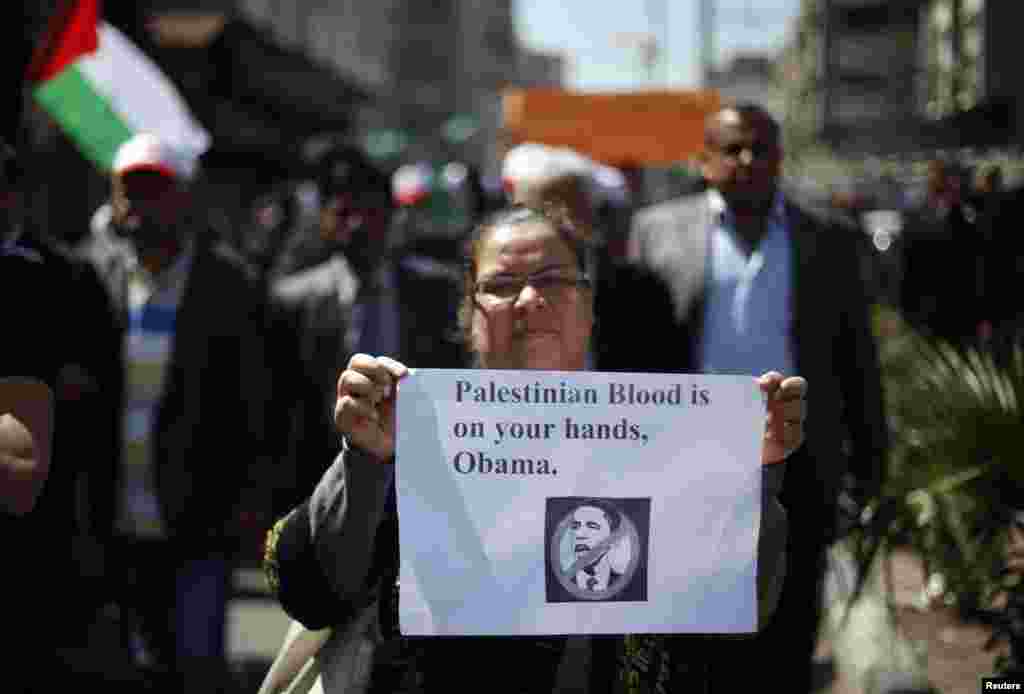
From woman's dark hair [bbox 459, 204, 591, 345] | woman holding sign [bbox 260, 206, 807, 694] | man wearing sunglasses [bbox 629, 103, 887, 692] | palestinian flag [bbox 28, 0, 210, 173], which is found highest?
palestinian flag [bbox 28, 0, 210, 173]

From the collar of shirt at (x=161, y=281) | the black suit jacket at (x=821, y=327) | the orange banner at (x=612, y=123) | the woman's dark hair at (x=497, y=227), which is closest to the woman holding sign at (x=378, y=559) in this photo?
the woman's dark hair at (x=497, y=227)

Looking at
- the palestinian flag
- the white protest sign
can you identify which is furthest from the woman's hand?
the palestinian flag

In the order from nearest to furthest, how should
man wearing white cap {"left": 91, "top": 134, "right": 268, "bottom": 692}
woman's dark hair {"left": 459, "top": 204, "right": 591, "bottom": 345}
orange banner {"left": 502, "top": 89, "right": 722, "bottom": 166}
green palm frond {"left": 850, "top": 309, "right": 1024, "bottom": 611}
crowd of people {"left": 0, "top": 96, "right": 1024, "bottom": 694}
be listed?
woman's dark hair {"left": 459, "top": 204, "right": 591, "bottom": 345} < crowd of people {"left": 0, "top": 96, "right": 1024, "bottom": 694} < green palm frond {"left": 850, "top": 309, "right": 1024, "bottom": 611} < man wearing white cap {"left": 91, "top": 134, "right": 268, "bottom": 692} < orange banner {"left": 502, "top": 89, "right": 722, "bottom": 166}

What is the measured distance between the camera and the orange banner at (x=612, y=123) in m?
17.8

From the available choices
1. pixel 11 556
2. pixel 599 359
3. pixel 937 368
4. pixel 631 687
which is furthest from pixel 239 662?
pixel 631 687

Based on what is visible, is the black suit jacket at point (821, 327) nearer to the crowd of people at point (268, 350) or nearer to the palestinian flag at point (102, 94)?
the crowd of people at point (268, 350)

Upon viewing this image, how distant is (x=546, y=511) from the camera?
259 centimetres

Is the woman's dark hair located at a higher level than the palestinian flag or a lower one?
lower

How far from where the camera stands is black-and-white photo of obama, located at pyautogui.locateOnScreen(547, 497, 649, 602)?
2588 millimetres

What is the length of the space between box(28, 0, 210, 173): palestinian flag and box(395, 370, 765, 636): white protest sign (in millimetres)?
5916

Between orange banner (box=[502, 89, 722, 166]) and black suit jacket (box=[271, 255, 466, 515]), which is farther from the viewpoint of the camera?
orange banner (box=[502, 89, 722, 166])

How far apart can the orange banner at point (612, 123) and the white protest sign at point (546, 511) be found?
1506cm

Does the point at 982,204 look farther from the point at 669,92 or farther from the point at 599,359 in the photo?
the point at 669,92

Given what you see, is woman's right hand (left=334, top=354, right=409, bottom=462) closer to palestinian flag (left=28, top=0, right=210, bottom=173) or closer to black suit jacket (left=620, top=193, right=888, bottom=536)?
black suit jacket (left=620, top=193, right=888, bottom=536)
